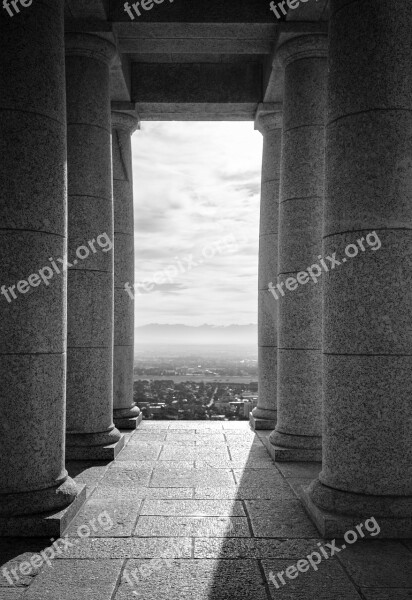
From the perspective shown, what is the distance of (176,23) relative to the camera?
69.1ft

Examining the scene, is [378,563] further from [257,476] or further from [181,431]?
[181,431]

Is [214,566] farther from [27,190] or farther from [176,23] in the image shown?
[176,23]

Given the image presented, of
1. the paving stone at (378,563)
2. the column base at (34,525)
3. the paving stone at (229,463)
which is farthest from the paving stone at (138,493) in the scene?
the paving stone at (378,563)

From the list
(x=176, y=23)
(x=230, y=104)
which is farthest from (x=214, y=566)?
(x=230, y=104)

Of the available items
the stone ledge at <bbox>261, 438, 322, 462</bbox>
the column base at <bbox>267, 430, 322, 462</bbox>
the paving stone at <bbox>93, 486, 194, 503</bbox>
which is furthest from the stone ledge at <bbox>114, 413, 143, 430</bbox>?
the paving stone at <bbox>93, 486, 194, 503</bbox>

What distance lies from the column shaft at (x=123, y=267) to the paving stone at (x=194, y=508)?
41.5ft

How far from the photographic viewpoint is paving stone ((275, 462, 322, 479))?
18688 millimetres

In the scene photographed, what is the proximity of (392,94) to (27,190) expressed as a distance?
8.50 m

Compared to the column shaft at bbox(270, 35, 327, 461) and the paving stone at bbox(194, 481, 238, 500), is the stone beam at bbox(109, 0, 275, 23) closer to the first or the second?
the column shaft at bbox(270, 35, 327, 461)

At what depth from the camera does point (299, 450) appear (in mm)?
20859

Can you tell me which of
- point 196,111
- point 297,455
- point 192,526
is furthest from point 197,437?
point 196,111

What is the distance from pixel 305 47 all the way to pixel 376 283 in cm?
1205

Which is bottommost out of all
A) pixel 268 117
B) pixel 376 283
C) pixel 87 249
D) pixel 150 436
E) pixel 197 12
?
pixel 150 436

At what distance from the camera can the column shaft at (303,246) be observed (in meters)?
21.2
